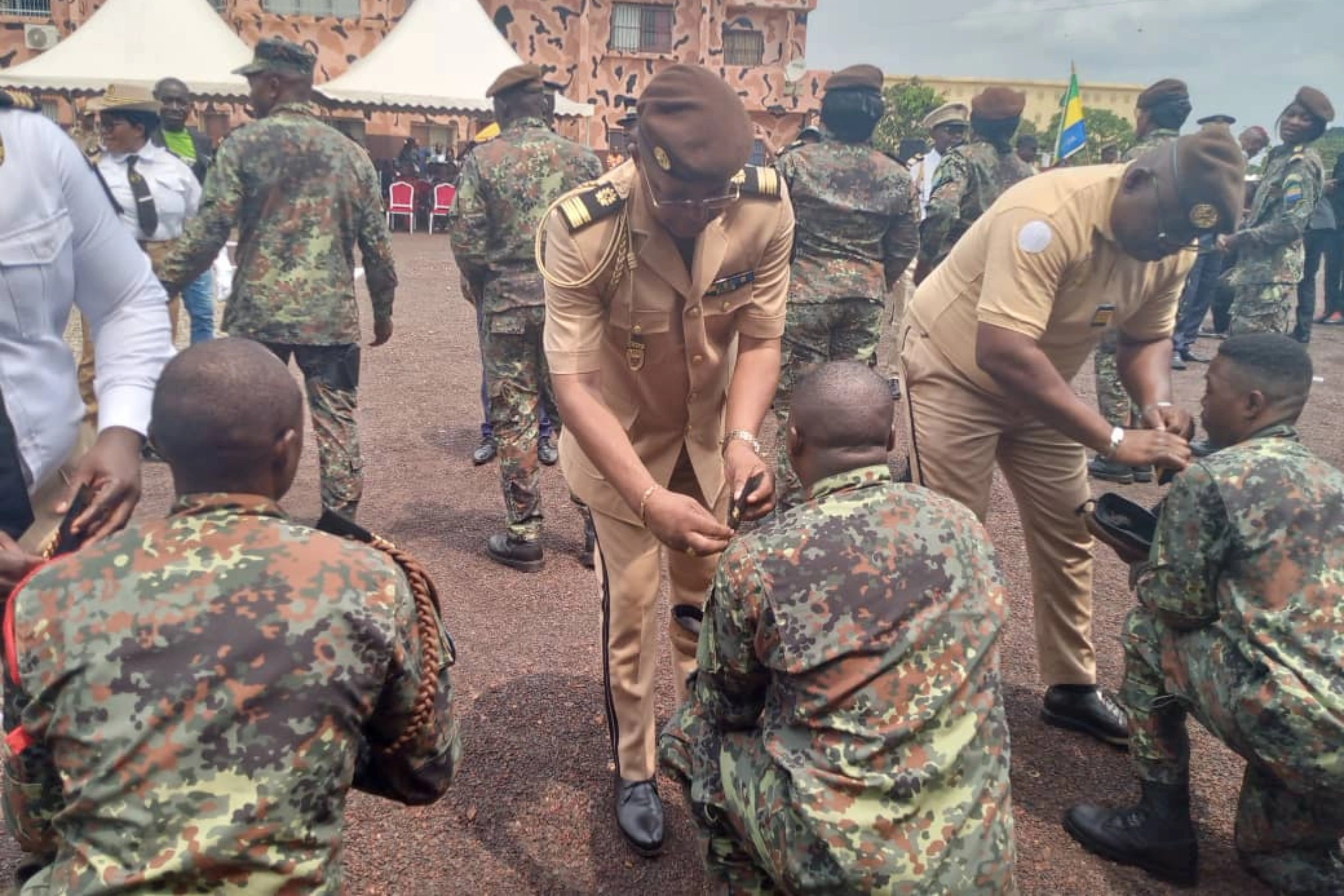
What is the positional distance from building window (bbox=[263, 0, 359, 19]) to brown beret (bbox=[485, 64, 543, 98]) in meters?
23.5

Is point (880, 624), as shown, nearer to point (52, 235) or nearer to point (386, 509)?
point (52, 235)

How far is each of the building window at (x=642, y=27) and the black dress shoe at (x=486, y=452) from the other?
966 inches

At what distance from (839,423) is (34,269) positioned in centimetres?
170

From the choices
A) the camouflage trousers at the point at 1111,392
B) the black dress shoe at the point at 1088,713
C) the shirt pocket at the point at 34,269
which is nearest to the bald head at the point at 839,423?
the shirt pocket at the point at 34,269

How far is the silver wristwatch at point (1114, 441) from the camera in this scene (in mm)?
2838

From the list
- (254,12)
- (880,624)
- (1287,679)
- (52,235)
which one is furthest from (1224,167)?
(254,12)

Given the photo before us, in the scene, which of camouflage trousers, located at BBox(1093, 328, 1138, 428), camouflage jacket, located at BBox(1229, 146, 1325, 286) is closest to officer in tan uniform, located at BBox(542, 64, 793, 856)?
camouflage trousers, located at BBox(1093, 328, 1138, 428)

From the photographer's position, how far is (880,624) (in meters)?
1.78

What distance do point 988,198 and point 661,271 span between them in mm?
5149

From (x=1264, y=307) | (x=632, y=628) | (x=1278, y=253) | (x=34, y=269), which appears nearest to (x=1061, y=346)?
(x=632, y=628)

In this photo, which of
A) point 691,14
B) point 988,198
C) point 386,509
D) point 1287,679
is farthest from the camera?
point 691,14

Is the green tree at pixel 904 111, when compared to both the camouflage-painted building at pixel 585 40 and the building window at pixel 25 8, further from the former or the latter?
the building window at pixel 25 8

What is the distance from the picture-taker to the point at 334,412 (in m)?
4.50

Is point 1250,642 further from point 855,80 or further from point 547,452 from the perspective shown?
point 547,452
